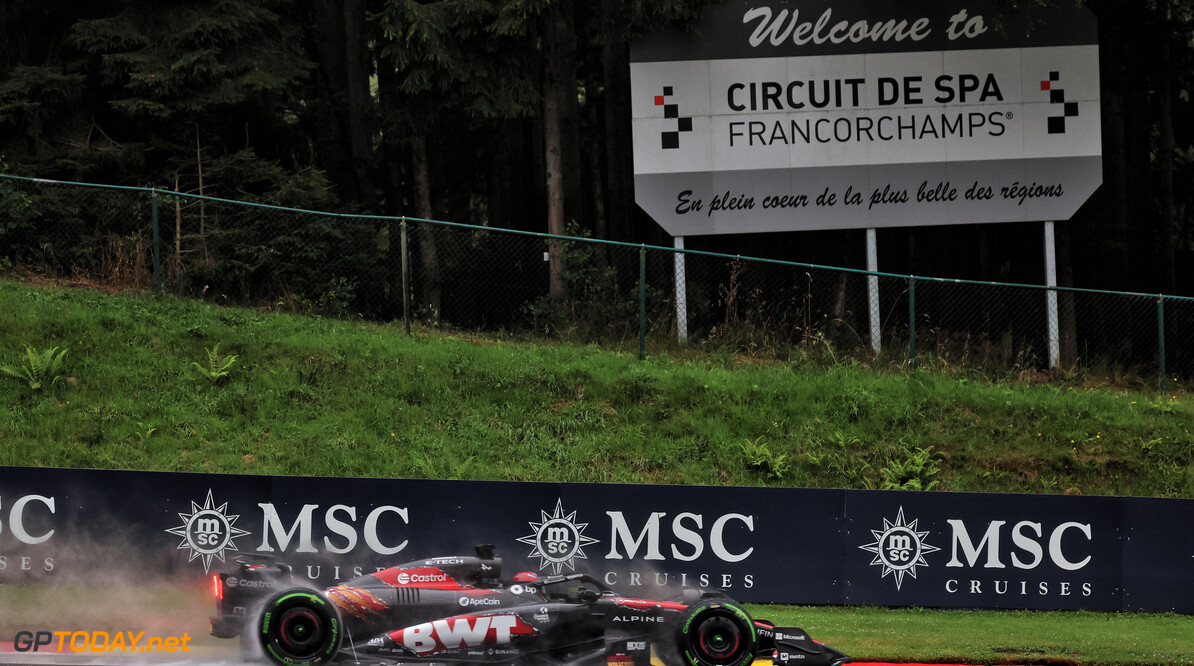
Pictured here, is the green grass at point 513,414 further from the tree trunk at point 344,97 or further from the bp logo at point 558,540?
the tree trunk at point 344,97

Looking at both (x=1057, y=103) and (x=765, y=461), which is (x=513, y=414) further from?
(x=1057, y=103)

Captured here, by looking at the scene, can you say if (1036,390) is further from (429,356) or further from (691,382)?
(429,356)

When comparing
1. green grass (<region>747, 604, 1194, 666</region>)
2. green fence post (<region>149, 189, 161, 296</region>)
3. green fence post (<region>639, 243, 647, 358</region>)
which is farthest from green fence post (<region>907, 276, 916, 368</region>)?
green fence post (<region>149, 189, 161, 296</region>)

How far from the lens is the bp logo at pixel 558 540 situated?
11055 mm

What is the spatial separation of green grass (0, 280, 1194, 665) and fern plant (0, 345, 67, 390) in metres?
0.08

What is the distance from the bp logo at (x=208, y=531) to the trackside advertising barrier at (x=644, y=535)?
13mm

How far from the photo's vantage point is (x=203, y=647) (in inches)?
370

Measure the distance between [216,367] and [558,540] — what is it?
21.1 ft

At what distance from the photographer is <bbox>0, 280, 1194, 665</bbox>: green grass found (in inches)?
552

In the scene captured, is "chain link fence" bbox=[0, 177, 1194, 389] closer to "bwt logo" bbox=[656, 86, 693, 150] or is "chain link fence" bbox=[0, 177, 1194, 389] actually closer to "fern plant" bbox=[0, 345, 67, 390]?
"bwt logo" bbox=[656, 86, 693, 150]

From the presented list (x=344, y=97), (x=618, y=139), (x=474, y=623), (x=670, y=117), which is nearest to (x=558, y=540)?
(x=474, y=623)

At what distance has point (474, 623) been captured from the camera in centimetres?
918

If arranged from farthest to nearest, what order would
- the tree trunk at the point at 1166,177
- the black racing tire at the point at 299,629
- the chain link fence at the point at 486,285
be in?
the tree trunk at the point at 1166,177, the chain link fence at the point at 486,285, the black racing tire at the point at 299,629

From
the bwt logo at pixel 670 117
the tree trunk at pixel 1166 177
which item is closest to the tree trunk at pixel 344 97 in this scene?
the bwt logo at pixel 670 117
